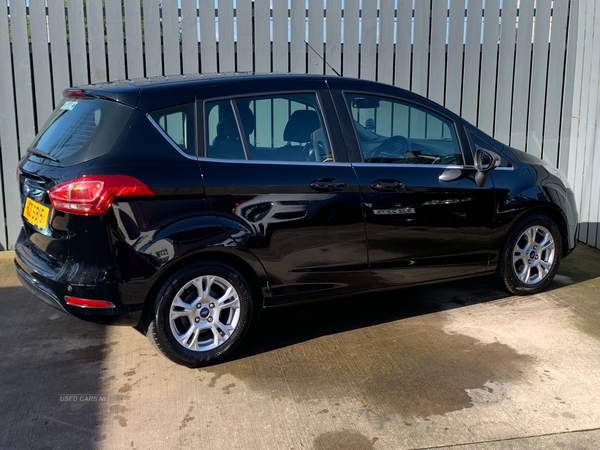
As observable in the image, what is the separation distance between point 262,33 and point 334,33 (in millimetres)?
768

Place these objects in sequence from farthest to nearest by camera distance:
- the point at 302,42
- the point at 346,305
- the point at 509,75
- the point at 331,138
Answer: the point at 509,75 → the point at 302,42 → the point at 346,305 → the point at 331,138

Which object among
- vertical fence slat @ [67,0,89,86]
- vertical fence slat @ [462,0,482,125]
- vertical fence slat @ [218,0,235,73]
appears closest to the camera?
vertical fence slat @ [67,0,89,86]

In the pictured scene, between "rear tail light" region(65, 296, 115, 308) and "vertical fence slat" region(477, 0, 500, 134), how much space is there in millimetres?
4943

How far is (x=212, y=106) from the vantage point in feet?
11.8

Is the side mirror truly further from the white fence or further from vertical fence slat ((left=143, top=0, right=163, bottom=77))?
vertical fence slat ((left=143, top=0, right=163, bottom=77))

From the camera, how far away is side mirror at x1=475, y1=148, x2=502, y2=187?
167 inches

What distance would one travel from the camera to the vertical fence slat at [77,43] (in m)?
5.91

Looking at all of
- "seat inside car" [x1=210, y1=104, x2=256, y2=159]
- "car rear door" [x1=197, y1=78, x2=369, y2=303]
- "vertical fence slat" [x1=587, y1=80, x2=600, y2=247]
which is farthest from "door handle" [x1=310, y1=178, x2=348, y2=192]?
"vertical fence slat" [x1=587, y1=80, x2=600, y2=247]

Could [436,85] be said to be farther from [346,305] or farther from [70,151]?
[70,151]

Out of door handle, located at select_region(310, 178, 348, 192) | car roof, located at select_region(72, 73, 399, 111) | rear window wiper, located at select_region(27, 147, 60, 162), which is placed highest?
car roof, located at select_region(72, 73, 399, 111)

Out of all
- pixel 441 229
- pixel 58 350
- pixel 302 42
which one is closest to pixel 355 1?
pixel 302 42

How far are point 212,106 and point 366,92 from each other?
1.11 m

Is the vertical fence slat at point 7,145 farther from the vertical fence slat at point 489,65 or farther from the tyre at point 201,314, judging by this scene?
the vertical fence slat at point 489,65

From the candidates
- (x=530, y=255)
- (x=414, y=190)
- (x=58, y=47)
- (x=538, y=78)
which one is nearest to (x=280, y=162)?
(x=414, y=190)
